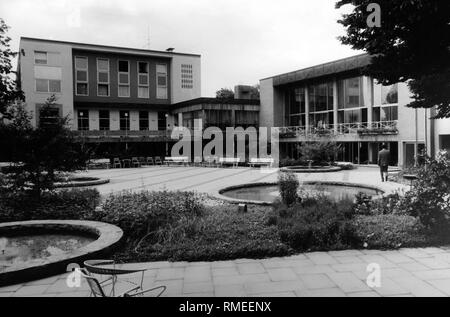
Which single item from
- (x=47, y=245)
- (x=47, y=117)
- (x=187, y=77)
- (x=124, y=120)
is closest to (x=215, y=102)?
(x=187, y=77)

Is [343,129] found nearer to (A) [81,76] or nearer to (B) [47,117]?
(A) [81,76]

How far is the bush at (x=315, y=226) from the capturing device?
699 cm

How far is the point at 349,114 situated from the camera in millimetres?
33312

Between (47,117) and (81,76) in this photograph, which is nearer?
(47,117)

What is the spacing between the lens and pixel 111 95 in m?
39.5

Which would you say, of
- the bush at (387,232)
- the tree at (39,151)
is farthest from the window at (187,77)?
the bush at (387,232)

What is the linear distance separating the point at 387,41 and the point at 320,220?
526 cm

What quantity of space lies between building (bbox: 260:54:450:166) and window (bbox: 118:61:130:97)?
1325cm

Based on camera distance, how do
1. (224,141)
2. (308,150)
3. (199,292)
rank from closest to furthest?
(199,292) < (308,150) < (224,141)

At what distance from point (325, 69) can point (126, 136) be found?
1723cm

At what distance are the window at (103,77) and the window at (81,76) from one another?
3.58ft

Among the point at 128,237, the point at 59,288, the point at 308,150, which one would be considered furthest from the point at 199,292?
the point at 308,150

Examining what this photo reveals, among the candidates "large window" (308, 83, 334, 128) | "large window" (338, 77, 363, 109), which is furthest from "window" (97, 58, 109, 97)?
"large window" (338, 77, 363, 109)
